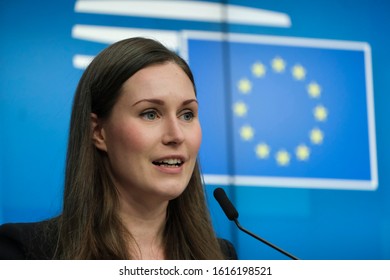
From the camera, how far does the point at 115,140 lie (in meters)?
1.63

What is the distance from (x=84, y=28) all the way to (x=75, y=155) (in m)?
1.32

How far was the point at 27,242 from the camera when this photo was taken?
164 cm

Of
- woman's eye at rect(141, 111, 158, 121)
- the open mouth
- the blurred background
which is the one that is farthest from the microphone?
the blurred background

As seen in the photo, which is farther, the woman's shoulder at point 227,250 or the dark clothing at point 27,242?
the woman's shoulder at point 227,250

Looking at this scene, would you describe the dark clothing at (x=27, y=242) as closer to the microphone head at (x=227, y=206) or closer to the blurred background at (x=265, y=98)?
the microphone head at (x=227, y=206)

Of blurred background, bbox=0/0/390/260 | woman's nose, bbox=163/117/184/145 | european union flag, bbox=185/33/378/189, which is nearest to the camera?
woman's nose, bbox=163/117/184/145

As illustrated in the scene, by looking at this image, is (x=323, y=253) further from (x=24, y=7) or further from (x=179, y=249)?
(x=24, y=7)

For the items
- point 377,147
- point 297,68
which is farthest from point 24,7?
point 377,147

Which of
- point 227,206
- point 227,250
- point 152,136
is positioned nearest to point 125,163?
point 152,136

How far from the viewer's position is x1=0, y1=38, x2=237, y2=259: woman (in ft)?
5.22

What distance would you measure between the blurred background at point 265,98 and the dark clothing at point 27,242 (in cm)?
111

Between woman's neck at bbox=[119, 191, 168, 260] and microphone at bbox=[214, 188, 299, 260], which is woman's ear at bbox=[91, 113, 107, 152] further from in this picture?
microphone at bbox=[214, 188, 299, 260]

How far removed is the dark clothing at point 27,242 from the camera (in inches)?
63.5

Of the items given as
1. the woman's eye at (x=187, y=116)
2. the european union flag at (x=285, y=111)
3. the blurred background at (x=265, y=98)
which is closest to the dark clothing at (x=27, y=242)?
the woman's eye at (x=187, y=116)
